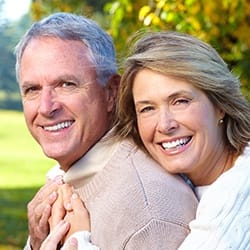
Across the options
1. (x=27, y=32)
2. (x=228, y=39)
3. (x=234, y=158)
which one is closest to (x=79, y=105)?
(x=27, y=32)

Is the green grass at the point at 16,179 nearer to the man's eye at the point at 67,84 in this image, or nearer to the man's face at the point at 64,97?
the man's face at the point at 64,97

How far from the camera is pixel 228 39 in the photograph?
8758 millimetres

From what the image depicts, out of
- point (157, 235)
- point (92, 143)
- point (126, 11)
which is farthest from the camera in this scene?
point (126, 11)

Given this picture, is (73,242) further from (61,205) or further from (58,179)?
(58,179)

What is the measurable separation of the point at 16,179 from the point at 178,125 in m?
19.4

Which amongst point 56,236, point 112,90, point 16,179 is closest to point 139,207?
point 56,236

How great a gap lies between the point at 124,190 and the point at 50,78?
21.6 inches

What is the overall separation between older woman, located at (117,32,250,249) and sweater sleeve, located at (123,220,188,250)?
0.20 ft

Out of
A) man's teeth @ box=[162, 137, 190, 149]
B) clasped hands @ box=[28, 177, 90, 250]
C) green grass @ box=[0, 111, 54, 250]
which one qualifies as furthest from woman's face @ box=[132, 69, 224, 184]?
green grass @ box=[0, 111, 54, 250]

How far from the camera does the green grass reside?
14084 mm

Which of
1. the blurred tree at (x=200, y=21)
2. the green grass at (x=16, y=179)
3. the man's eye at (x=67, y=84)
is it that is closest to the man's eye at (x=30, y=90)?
the man's eye at (x=67, y=84)

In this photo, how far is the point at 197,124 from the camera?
320cm

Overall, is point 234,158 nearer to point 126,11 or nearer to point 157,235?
point 157,235

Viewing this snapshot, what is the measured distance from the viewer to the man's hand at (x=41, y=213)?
360 cm
